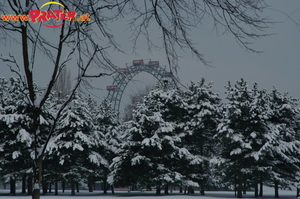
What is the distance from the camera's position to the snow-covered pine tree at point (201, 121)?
3456cm

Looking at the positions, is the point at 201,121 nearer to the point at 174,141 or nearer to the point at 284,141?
the point at 174,141

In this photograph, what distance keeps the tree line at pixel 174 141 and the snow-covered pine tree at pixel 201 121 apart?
3.7 inches

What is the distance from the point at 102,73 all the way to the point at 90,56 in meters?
0.36

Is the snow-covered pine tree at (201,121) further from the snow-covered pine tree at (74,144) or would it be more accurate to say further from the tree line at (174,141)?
the snow-covered pine tree at (74,144)

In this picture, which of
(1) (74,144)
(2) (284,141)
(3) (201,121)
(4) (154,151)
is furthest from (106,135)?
(2) (284,141)

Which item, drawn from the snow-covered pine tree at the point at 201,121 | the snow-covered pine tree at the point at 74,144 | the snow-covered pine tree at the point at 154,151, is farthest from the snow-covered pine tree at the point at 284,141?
the snow-covered pine tree at the point at 74,144

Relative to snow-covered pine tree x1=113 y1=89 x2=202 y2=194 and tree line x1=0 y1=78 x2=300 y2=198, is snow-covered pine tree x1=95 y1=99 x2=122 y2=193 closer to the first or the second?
tree line x1=0 y1=78 x2=300 y2=198

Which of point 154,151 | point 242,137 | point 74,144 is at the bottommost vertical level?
point 154,151

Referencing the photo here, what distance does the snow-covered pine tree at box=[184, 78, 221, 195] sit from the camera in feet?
113

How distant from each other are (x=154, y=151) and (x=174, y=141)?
7.97ft

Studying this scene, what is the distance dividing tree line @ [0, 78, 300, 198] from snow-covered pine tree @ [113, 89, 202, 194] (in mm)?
82

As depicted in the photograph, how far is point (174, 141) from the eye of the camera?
111 ft

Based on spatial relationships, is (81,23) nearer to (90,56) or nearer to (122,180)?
(90,56)

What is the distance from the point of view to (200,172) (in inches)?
1352
